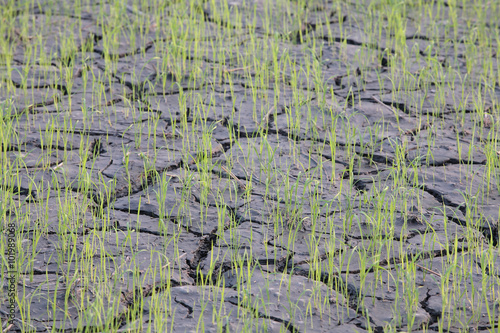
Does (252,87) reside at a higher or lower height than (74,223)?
higher

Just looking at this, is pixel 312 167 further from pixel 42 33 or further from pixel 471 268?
pixel 42 33

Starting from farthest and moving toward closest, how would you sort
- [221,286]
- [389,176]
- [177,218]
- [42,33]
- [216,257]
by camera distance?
[42,33] < [389,176] < [177,218] < [216,257] < [221,286]

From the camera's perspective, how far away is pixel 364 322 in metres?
2.68

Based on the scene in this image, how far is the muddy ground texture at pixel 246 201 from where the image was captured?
2.73m

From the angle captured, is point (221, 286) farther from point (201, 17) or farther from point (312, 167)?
point (201, 17)

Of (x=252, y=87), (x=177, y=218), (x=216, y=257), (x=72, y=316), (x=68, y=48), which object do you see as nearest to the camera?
(x=72, y=316)

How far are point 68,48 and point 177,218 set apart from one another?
2271 mm

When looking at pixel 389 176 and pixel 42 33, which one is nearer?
pixel 389 176

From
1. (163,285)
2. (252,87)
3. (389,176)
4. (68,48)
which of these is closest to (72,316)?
(163,285)

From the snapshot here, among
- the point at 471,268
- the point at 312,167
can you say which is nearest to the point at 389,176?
the point at 312,167

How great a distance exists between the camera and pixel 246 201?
11.4 ft

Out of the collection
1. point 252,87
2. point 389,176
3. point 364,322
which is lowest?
point 364,322

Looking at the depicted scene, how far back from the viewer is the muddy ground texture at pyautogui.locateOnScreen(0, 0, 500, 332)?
2727mm

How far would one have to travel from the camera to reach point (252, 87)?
443cm
